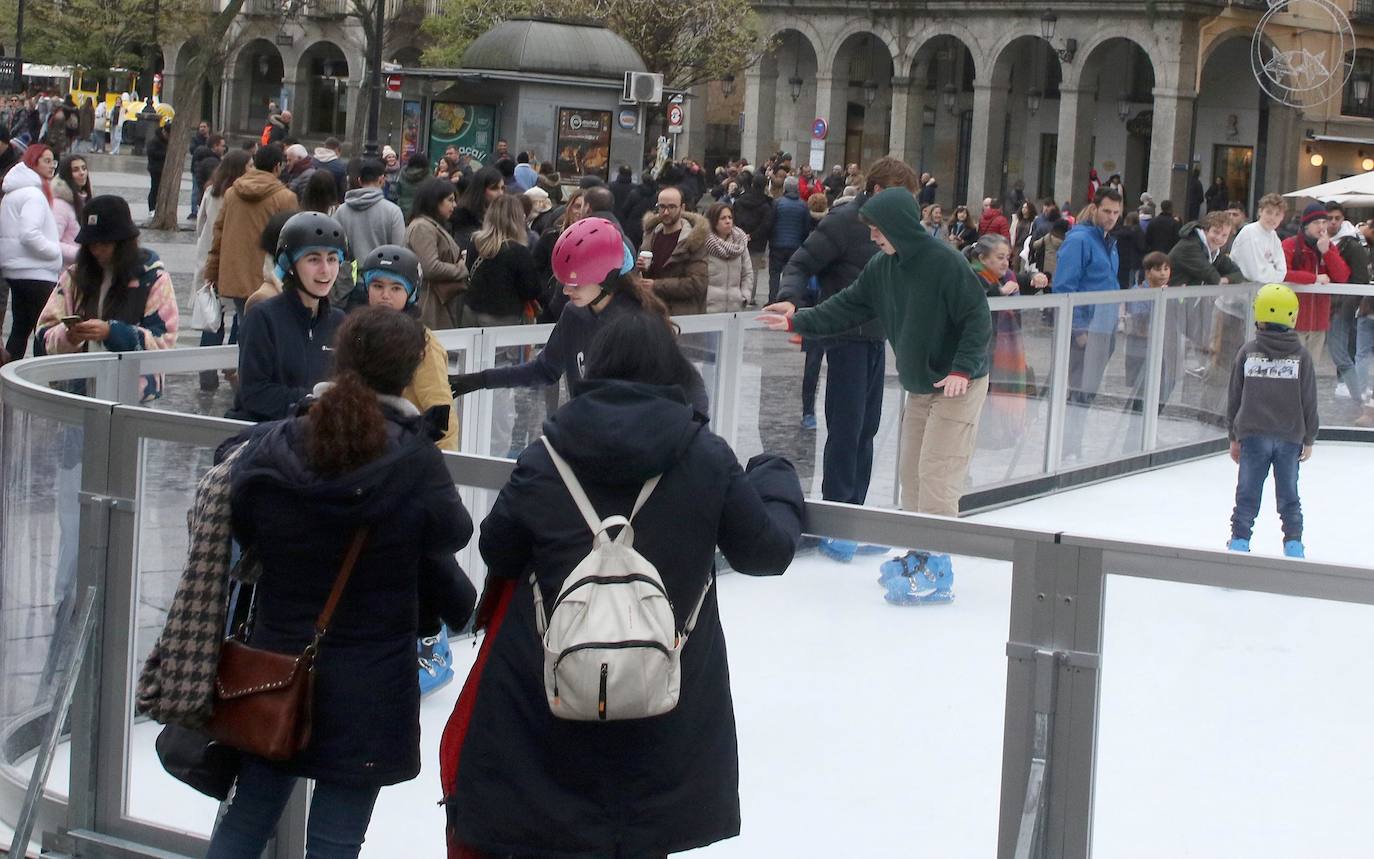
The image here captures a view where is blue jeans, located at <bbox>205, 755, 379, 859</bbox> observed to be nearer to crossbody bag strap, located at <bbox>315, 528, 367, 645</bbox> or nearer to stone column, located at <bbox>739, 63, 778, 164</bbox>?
crossbody bag strap, located at <bbox>315, 528, 367, 645</bbox>

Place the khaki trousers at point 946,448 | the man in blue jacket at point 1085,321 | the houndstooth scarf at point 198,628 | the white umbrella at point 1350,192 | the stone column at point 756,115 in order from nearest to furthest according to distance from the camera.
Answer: the houndstooth scarf at point 198,628 < the khaki trousers at point 946,448 < the man in blue jacket at point 1085,321 < the white umbrella at point 1350,192 < the stone column at point 756,115

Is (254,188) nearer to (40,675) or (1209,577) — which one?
(40,675)

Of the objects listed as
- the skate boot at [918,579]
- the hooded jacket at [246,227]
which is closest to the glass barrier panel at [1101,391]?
the hooded jacket at [246,227]

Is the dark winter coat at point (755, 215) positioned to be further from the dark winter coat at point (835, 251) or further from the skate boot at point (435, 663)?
the skate boot at point (435, 663)

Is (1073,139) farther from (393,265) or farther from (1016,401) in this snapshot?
(393,265)

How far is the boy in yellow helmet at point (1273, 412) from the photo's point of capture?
9172mm

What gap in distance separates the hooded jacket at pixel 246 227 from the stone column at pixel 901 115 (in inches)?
1629

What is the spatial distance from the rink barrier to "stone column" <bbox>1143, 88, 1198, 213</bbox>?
40.1m

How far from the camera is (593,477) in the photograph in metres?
3.48

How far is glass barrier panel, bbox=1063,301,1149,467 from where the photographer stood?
38.5 feet

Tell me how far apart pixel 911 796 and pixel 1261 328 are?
5988 mm

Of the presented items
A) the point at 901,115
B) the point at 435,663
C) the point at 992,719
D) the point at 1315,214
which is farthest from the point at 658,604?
the point at 901,115

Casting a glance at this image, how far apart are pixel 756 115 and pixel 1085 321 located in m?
43.8

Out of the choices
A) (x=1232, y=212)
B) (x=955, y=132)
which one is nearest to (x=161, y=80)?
(x=955, y=132)
